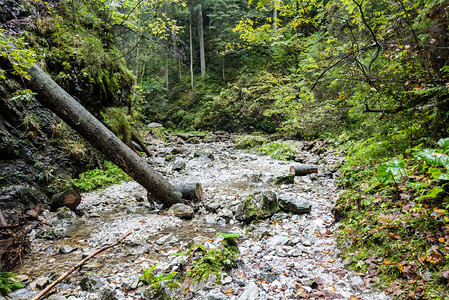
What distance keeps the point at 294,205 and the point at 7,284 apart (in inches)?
162

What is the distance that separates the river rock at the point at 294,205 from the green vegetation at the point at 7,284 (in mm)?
3921

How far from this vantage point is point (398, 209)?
8.10 ft

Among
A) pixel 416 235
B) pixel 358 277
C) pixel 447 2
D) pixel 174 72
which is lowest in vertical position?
pixel 358 277

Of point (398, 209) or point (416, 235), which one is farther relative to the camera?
point (398, 209)

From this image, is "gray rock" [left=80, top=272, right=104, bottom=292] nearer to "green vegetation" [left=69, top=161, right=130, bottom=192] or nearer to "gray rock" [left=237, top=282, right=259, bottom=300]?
"gray rock" [left=237, top=282, right=259, bottom=300]

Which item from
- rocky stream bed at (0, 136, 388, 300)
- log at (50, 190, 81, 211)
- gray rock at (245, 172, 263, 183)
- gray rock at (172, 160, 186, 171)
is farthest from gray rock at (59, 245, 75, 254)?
gray rock at (172, 160, 186, 171)

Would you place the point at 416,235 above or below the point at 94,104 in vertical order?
below

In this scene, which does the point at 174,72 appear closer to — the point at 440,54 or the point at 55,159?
the point at 55,159

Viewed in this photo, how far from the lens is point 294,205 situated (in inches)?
160

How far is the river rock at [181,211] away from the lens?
4.59 m

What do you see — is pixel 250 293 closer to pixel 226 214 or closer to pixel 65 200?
pixel 226 214

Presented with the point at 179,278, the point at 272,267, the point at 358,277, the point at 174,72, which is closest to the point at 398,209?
the point at 358,277

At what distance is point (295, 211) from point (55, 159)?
592 centimetres

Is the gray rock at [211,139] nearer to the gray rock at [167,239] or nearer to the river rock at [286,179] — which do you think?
the river rock at [286,179]
